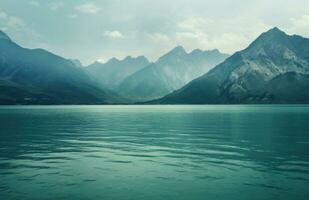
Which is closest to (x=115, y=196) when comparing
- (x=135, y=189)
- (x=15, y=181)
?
(x=135, y=189)

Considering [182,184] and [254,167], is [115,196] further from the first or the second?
[254,167]

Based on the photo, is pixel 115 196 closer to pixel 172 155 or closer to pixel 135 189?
pixel 135 189

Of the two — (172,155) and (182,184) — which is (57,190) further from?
(172,155)

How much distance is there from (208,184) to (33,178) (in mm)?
18375

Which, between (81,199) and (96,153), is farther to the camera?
(96,153)

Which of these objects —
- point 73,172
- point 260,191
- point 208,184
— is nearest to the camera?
point 260,191

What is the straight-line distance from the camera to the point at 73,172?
126 feet

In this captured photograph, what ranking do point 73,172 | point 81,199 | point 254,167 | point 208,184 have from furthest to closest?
point 254,167
point 73,172
point 208,184
point 81,199

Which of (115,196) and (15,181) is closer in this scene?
(115,196)

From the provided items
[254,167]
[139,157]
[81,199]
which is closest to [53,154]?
[139,157]

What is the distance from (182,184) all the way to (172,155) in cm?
1794

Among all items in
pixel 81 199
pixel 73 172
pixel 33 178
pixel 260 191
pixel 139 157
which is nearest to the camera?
pixel 81 199

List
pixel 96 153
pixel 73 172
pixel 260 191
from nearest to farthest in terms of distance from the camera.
→ pixel 260 191 < pixel 73 172 < pixel 96 153

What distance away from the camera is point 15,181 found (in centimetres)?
3347
